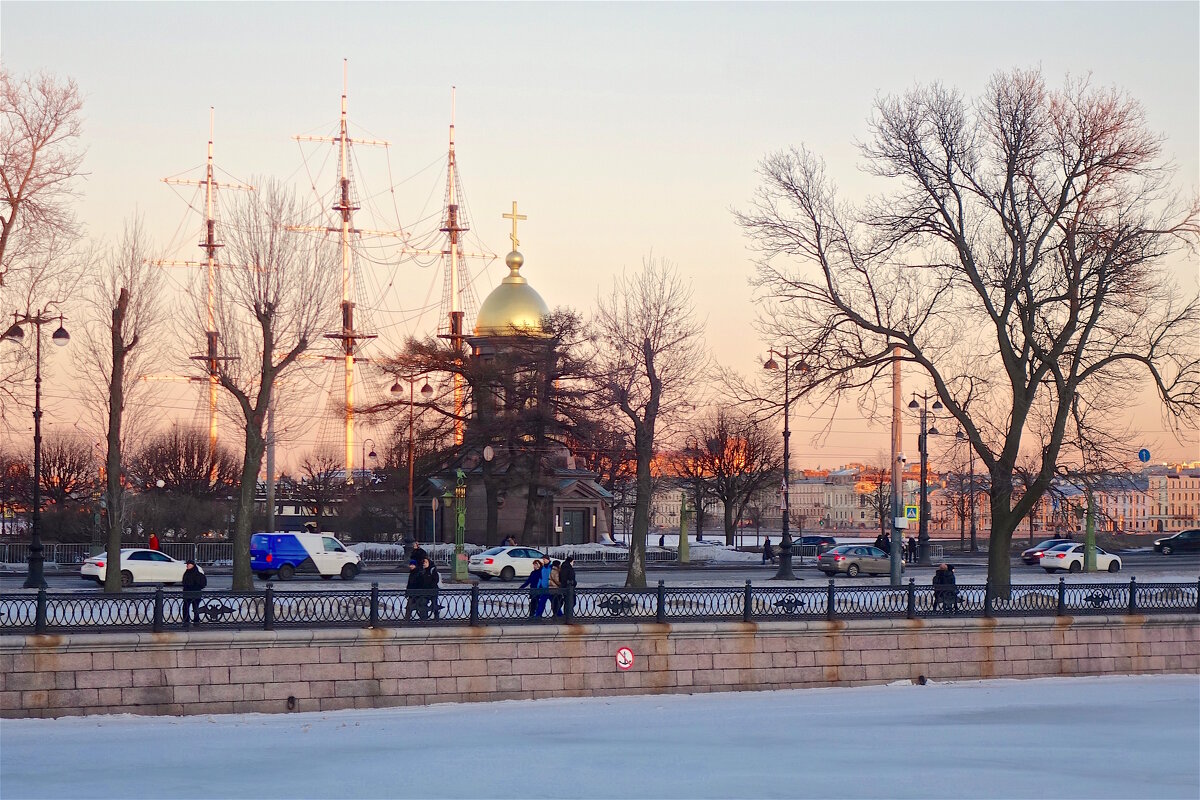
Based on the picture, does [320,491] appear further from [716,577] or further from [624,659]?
[624,659]

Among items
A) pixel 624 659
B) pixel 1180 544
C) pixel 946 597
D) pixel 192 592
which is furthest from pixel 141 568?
pixel 1180 544

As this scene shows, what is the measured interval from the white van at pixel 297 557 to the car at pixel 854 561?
54.3 feet

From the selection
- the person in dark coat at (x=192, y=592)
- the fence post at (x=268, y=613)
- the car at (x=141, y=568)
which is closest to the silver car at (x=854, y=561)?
the car at (x=141, y=568)

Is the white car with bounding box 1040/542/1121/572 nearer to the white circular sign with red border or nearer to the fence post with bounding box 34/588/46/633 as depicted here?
the white circular sign with red border

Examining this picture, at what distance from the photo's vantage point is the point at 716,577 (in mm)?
43594

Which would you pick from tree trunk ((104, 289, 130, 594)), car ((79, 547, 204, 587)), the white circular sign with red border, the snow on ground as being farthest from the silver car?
tree trunk ((104, 289, 130, 594))

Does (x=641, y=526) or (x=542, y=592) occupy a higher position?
(x=641, y=526)

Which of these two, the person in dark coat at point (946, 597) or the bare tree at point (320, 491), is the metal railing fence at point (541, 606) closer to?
the person in dark coat at point (946, 597)

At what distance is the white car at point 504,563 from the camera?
4175 centimetres

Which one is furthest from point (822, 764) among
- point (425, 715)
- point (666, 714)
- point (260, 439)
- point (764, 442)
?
point (764, 442)

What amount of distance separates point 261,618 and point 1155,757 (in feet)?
44.7

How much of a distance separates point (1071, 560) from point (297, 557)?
94.0ft

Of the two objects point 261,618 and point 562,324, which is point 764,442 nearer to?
point 562,324

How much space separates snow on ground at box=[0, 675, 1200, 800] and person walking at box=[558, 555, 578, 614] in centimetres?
171
